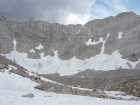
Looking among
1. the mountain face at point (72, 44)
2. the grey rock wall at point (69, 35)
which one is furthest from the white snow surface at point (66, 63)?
the grey rock wall at point (69, 35)

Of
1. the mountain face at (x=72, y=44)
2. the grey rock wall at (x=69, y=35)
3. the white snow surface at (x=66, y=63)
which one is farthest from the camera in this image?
the grey rock wall at (x=69, y=35)

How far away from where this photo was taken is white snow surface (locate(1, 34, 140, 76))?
101894mm

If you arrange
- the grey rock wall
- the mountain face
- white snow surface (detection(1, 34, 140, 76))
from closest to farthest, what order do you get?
white snow surface (detection(1, 34, 140, 76)), the mountain face, the grey rock wall

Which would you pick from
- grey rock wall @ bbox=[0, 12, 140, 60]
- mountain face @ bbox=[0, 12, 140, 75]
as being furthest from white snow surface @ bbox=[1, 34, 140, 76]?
grey rock wall @ bbox=[0, 12, 140, 60]

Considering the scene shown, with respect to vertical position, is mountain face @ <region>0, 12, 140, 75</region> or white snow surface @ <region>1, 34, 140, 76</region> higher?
mountain face @ <region>0, 12, 140, 75</region>

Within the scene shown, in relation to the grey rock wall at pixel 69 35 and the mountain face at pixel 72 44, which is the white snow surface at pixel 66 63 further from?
the grey rock wall at pixel 69 35

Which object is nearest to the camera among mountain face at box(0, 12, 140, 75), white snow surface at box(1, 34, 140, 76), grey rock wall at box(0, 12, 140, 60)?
white snow surface at box(1, 34, 140, 76)

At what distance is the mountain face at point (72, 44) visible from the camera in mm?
106188

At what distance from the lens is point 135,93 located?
118ft

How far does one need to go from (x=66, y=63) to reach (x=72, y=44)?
51.0ft

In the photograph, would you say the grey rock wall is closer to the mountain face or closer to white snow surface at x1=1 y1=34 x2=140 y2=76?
the mountain face

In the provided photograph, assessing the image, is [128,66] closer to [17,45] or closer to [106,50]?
[106,50]

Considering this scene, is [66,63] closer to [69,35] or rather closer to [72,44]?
[72,44]

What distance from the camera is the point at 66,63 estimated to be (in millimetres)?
115062
